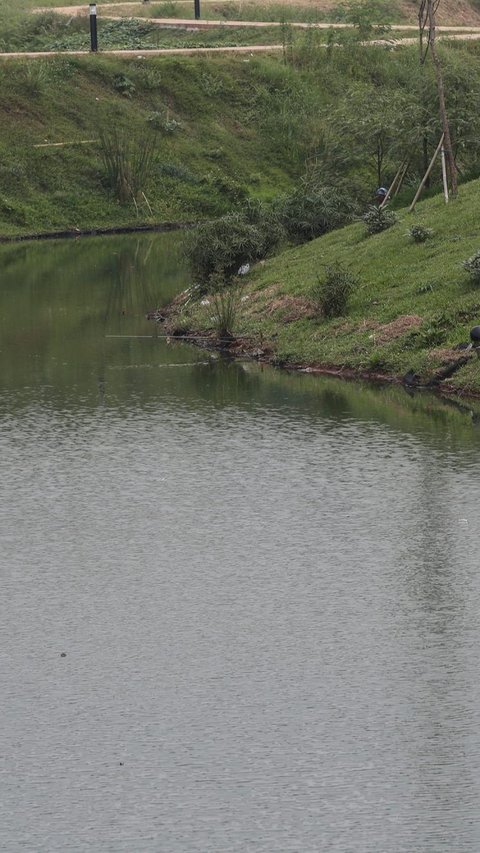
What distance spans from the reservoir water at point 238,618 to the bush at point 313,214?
51.5 ft

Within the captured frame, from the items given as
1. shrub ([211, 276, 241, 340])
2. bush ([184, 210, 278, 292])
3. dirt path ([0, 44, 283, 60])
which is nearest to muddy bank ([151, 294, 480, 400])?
shrub ([211, 276, 241, 340])

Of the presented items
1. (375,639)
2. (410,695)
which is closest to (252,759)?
(410,695)

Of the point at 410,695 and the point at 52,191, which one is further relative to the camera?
the point at 52,191

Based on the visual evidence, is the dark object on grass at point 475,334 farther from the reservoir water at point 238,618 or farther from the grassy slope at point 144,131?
the grassy slope at point 144,131

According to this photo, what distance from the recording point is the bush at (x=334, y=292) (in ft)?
141

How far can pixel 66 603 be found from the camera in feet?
78.2

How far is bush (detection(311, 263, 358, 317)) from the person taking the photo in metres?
42.8

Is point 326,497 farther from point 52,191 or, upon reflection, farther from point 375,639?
point 52,191

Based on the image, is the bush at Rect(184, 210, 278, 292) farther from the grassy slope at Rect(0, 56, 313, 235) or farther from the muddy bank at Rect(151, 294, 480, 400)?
the grassy slope at Rect(0, 56, 313, 235)

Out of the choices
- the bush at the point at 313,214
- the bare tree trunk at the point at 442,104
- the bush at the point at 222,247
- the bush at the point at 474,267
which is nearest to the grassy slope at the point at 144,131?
the bush at the point at 313,214

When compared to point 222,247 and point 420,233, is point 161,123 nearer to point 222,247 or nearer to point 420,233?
point 222,247

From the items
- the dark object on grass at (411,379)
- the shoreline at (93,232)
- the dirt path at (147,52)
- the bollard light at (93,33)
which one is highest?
the bollard light at (93,33)

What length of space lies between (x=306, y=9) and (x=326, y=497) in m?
89.1

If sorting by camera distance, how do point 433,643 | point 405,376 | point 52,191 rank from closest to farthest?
point 433,643 → point 405,376 → point 52,191
